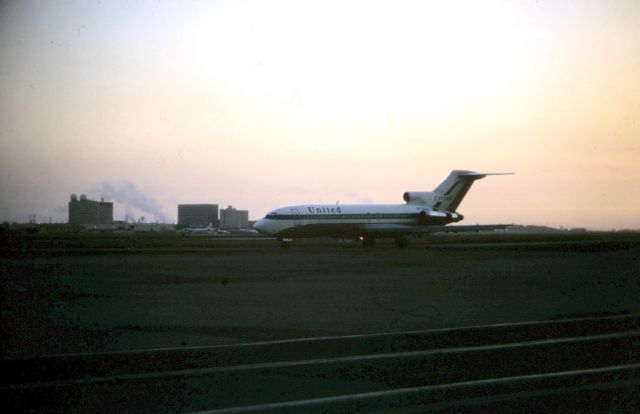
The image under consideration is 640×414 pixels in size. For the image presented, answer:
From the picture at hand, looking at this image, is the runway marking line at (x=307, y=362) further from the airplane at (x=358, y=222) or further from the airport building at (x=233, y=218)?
the airport building at (x=233, y=218)

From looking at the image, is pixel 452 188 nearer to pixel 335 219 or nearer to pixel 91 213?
pixel 335 219

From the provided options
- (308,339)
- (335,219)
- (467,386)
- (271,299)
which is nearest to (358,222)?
(335,219)

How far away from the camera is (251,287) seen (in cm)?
1580

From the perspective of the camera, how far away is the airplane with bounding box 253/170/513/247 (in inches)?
1540

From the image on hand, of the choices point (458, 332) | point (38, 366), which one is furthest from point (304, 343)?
point (38, 366)

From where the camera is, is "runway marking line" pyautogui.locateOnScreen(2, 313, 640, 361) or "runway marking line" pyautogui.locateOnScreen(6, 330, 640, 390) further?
"runway marking line" pyautogui.locateOnScreen(2, 313, 640, 361)

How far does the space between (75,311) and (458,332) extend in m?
7.75

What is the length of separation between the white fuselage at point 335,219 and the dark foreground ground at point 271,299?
17.0 metres

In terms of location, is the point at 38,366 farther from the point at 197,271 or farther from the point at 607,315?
the point at 197,271

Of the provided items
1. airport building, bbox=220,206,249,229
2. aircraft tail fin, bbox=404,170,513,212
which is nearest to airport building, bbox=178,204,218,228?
airport building, bbox=220,206,249,229

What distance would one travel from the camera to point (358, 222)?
41.0 meters

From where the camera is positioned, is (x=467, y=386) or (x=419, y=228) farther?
(x=419, y=228)

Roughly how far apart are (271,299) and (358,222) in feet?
91.2

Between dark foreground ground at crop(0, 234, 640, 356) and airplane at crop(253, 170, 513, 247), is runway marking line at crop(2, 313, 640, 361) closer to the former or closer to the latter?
dark foreground ground at crop(0, 234, 640, 356)
